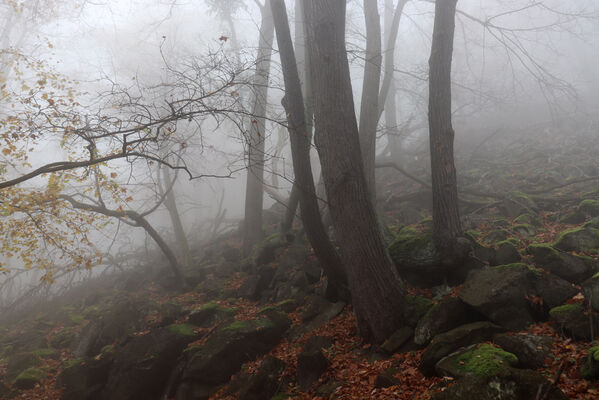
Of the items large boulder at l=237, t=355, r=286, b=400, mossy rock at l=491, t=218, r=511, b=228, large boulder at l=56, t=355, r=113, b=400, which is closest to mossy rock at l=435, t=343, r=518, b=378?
large boulder at l=237, t=355, r=286, b=400

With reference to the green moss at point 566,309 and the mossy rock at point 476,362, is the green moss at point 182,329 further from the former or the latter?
the green moss at point 566,309

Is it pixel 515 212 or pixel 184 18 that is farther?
pixel 184 18

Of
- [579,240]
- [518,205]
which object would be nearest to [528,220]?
[518,205]

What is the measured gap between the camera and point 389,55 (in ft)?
41.5

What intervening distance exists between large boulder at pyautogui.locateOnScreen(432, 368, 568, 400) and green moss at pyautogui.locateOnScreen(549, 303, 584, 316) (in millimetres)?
1405

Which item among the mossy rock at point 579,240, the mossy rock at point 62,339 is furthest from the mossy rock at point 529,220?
the mossy rock at point 62,339

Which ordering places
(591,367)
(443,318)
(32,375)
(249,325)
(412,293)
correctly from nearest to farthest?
1. (591,367)
2. (443,318)
3. (412,293)
4. (249,325)
5. (32,375)

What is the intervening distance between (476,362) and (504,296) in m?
1.27

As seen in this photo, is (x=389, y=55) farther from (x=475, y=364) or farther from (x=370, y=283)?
(x=475, y=364)

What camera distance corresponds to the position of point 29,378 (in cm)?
657

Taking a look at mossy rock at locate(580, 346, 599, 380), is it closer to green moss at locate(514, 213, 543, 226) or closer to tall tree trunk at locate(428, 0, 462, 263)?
tall tree trunk at locate(428, 0, 462, 263)

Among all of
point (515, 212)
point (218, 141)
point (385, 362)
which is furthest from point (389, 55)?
point (218, 141)

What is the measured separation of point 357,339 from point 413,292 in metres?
1.21

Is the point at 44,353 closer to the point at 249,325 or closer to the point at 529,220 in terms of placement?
the point at 249,325
